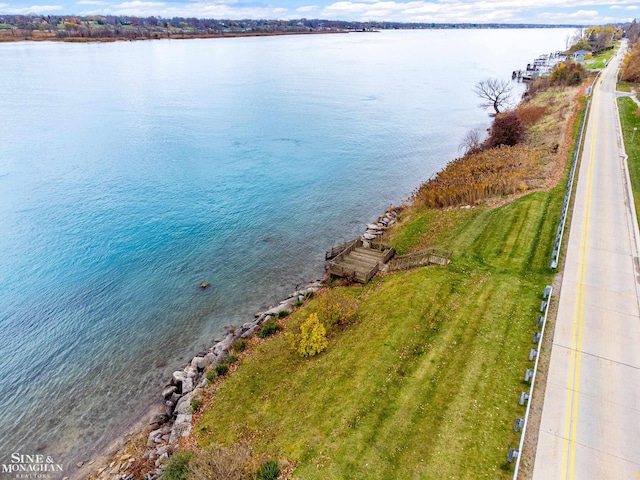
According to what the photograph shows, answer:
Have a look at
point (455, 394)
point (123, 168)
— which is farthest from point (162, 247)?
point (455, 394)

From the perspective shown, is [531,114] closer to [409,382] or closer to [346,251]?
[346,251]

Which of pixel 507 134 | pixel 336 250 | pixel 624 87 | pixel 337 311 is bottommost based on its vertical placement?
pixel 336 250

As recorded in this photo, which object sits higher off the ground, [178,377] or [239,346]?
[239,346]

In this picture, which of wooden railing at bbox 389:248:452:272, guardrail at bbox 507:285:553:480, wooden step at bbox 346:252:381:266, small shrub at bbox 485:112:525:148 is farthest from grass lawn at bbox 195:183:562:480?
small shrub at bbox 485:112:525:148

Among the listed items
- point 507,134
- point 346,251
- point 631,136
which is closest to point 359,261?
point 346,251

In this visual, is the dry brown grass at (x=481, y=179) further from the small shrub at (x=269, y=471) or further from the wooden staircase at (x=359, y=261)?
the small shrub at (x=269, y=471)

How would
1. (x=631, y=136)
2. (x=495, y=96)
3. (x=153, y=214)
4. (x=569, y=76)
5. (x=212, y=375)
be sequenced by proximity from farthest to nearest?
(x=495, y=96) < (x=569, y=76) < (x=631, y=136) < (x=153, y=214) < (x=212, y=375)

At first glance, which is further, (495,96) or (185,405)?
(495,96)
